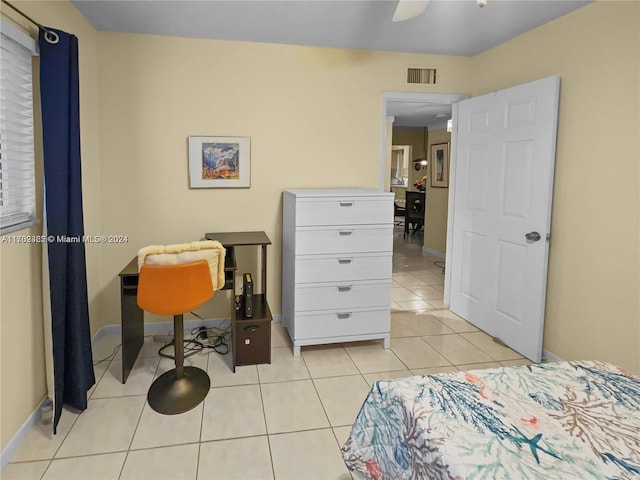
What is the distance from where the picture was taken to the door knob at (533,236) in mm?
3160

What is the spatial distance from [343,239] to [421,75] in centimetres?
181

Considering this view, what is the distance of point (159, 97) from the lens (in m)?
3.52

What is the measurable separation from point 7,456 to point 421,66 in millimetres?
4022

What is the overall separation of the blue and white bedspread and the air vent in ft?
9.54

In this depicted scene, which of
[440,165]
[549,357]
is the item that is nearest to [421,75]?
[549,357]

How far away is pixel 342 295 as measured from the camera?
3.36 metres

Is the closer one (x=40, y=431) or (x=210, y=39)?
(x=40, y=431)

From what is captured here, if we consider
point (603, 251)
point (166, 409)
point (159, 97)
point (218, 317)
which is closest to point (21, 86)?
point (159, 97)

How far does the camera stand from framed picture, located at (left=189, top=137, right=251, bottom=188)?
11.9ft

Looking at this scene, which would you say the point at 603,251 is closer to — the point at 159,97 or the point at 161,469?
the point at 161,469

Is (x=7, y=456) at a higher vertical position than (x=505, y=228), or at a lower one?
lower

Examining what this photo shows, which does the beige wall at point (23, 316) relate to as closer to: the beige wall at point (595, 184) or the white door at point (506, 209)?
the white door at point (506, 209)

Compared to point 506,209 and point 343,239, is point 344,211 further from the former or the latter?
point 506,209

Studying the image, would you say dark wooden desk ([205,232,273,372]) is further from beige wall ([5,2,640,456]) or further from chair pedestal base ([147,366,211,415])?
beige wall ([5,2,640,456])
